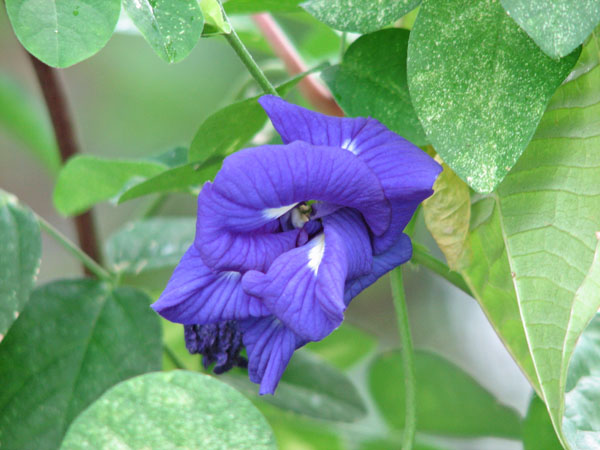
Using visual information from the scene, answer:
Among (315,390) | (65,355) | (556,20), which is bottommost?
(315,390)

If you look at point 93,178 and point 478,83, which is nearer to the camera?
point 478,83

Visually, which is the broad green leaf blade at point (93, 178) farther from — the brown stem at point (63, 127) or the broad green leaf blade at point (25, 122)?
the broad green leaf blade at point (25, 122)

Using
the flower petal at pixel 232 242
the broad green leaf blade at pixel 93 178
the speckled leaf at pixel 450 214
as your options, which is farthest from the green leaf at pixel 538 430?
the broad green leaf blade at pixel 93 178

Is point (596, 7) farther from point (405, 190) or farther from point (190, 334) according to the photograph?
point (190, 334)

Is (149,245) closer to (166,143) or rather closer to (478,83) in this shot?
(478,83)

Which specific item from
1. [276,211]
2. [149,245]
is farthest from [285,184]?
[149,245]

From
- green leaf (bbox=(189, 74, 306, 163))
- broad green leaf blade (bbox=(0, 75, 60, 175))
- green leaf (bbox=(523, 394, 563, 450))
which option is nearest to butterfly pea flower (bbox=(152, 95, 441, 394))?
green leaf (bbox=(189, 74, 306, 163))
